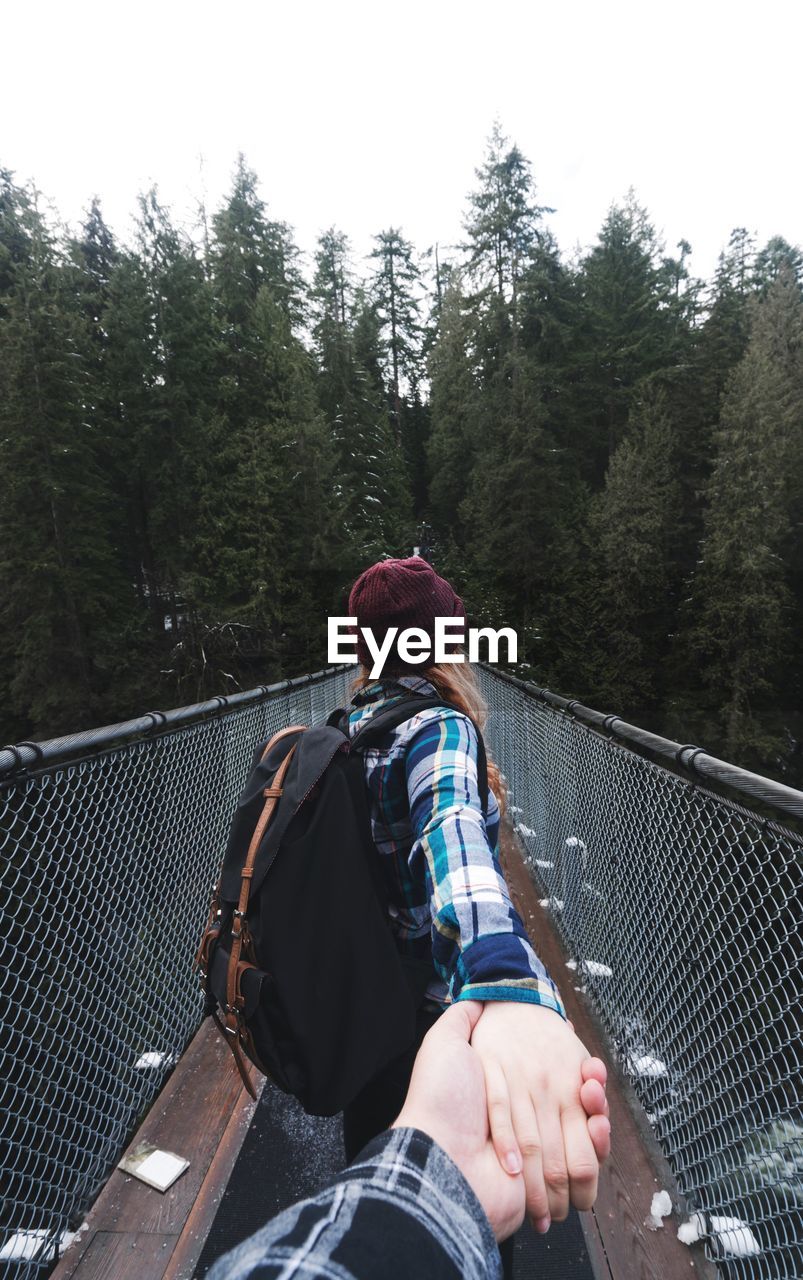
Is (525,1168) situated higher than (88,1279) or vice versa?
(525,1168)

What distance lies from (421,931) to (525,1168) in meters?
0.65

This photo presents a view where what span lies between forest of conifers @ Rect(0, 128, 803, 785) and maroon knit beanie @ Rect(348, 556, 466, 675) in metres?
16.8

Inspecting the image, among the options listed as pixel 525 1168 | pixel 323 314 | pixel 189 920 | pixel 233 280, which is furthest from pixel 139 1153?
pixel 323 314

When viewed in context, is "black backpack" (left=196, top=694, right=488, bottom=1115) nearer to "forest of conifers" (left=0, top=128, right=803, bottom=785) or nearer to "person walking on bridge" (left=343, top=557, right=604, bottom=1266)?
"person walking on bridge" (left=343, top=557, right=604, bottom=1266)

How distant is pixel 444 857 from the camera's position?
76cm

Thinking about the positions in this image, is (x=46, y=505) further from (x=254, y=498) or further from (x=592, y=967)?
(x=592, y=967)

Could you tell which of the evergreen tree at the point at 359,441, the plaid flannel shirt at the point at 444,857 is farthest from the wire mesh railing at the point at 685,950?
the evergreen tree at the point at 359,441

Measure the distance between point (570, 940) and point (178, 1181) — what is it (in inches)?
73.9

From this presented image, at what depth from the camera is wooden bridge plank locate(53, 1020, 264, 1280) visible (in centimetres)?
149

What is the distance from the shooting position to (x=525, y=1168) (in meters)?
0.44

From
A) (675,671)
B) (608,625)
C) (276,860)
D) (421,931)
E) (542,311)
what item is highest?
Answer: (542,311)

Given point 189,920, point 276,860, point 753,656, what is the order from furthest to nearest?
point 753,656 < point 189,920 < point 276,860

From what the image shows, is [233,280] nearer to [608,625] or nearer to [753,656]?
[608,625]

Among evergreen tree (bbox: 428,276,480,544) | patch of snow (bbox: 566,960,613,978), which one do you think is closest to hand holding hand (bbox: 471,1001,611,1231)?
patch of snow (bbox: 566,960,613,978)
